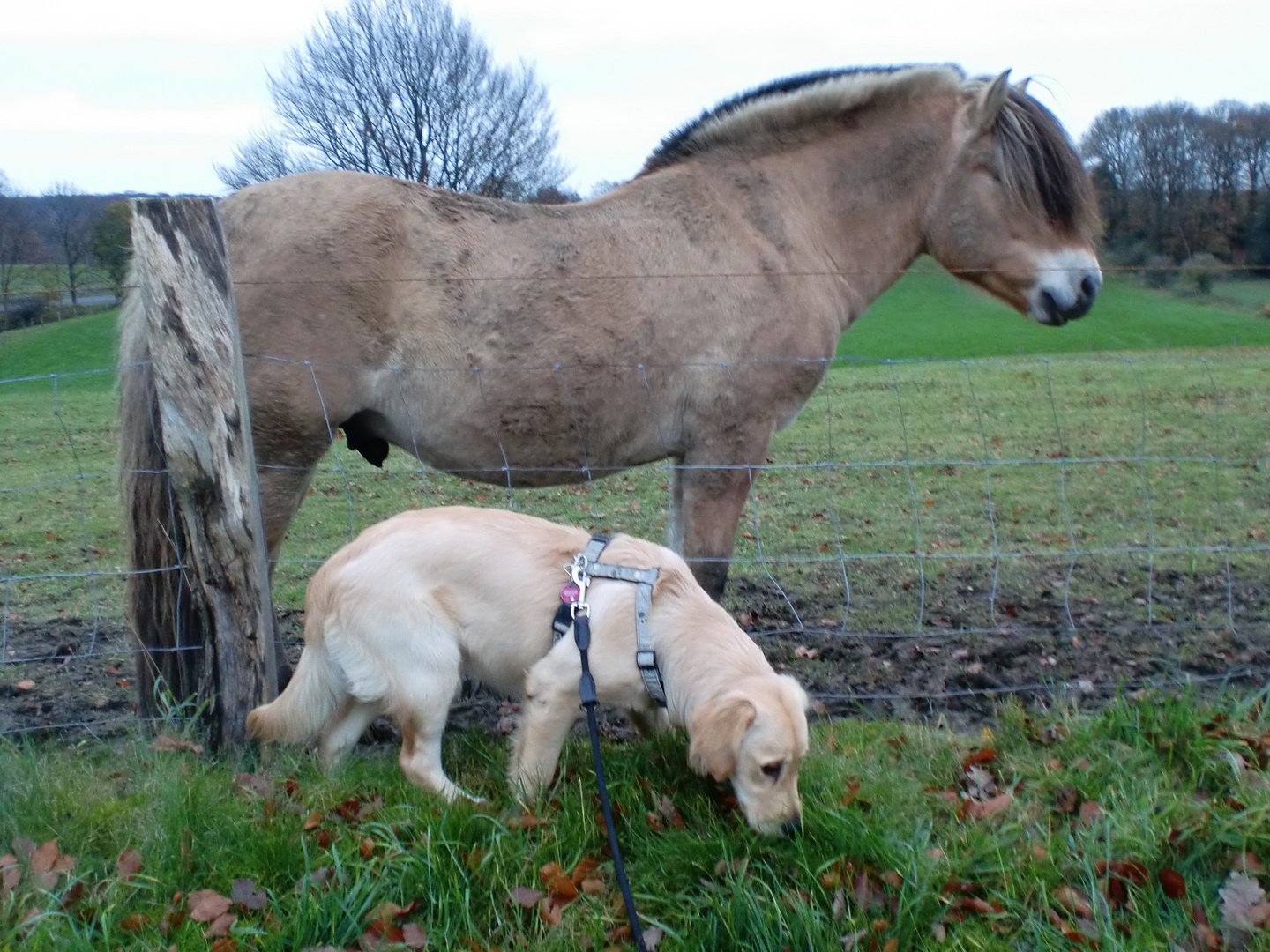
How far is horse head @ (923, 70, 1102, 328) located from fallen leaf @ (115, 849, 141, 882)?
4387 mm

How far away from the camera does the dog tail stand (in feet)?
9.85

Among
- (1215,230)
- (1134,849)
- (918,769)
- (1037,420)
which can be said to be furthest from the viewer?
(1037,420)

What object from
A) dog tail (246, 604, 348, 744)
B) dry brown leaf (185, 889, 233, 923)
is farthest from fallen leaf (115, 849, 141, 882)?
dog tail (246, 604, 348, 744)

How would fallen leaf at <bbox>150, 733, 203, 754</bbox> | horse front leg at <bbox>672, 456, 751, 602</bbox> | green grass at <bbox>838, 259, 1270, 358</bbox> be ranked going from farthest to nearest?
green grass at <bbox>838, 259, 1270, 358</bbox> → horse front leg at <bbox>672, 456, 751, 602</bbox> → fallen leaf at <bbox>150, 733, 203, 754</bbox>

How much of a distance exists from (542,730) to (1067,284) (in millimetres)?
3494

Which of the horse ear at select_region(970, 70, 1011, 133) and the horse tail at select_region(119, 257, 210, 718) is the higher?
the horse ear at select_region(970, 70, 1011, 133)

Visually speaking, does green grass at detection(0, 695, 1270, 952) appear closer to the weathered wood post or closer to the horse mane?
the weathered wood post

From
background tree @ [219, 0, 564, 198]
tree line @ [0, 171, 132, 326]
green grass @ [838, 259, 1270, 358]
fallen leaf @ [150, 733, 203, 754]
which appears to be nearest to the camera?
fallen leaf @ [150, 733, 203, 754]

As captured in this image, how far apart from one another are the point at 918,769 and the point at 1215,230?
8685mm

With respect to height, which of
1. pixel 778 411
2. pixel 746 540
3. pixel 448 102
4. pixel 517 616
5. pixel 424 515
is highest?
pixel 448 102

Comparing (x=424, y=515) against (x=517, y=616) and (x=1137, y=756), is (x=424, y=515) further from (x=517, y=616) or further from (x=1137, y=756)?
(x=1137, y=756)

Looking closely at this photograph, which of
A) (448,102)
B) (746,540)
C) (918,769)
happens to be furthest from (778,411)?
(448,102)

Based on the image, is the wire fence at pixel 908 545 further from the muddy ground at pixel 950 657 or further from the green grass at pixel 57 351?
the green grass at pixel 57 351

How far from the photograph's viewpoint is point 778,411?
4.29 metres
